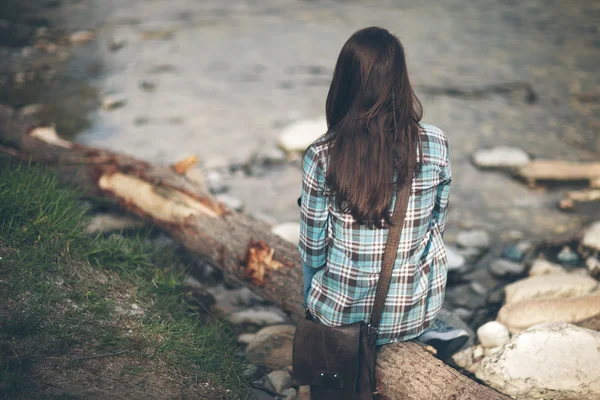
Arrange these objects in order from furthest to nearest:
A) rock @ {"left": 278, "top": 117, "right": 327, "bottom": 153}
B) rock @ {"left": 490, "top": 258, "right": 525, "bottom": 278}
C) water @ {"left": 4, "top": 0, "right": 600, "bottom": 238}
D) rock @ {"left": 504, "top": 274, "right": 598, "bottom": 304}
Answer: rock @ {"left": 278, "top": 117, "right": 327, "bottom": 153} < water @ {"left": 4, "top": 0, "right": 600, "bottom": 238} < rock @ {"left": 490, "top": 258, "right": 525, "bottom": 278} < rock @ {"left": 504, "top": 274, "right": 598, "bottom": 304}

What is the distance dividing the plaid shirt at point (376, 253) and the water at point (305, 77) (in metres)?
2.16

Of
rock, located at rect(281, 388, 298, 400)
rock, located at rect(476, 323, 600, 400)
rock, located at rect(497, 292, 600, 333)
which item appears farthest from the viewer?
rock, located at rect(497, 292, 600, 333)

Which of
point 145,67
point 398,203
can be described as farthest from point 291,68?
point 398,203

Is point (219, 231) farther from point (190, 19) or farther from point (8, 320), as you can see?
point (190, 19)

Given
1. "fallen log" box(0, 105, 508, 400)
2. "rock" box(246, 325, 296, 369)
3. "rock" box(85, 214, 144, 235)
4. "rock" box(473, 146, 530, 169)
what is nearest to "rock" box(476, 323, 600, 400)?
"fallen log" box(0, 105, 508, 400)

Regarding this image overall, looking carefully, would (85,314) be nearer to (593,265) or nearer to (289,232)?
(289,232)

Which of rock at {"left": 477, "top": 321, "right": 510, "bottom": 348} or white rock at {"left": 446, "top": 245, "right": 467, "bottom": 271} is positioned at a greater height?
rock at {"left": 477, "top": 321, "right": 510, "bottom": 348}

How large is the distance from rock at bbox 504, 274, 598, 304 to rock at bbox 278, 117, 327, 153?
9.48 ft

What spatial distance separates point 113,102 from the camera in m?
6.79

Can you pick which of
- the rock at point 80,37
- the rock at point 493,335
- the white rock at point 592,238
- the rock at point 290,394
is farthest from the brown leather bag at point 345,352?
the rock at point 80,37

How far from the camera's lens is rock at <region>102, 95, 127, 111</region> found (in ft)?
22.1

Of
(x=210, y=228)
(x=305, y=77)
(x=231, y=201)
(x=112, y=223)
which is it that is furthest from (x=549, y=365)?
(x=305, y=77)

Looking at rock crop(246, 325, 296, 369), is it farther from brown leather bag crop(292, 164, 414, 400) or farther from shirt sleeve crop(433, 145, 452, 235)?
shirt sleeve crop(433, 145, 452, 235)

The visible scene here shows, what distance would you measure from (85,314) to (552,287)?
2.64 meters
